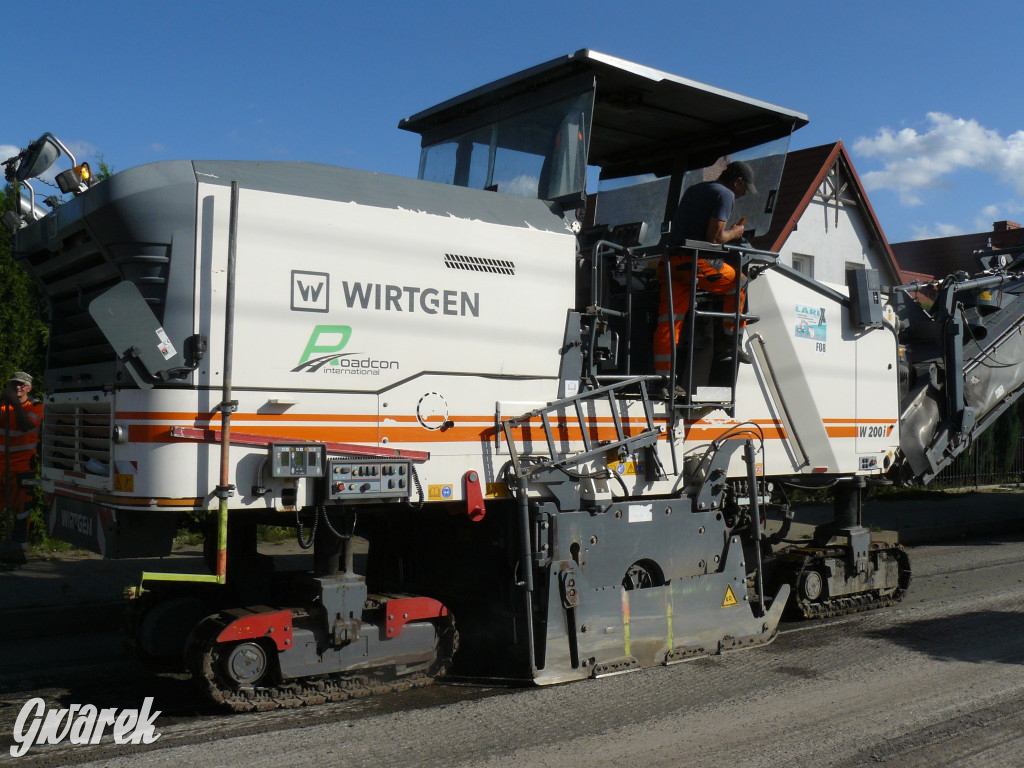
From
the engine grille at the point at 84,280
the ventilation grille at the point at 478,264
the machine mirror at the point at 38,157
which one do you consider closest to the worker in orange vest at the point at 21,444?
the engine grille at the point at 84,280

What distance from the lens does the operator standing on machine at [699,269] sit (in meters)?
6.10

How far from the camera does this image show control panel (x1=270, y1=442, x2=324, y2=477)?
15.3 feet

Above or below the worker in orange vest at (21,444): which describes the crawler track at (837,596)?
below

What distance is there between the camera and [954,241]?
34625mm

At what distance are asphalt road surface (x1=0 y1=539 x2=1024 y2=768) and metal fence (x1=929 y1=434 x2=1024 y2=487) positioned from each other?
12.6m

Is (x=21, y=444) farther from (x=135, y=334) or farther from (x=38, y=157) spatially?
(x=135, y=334)

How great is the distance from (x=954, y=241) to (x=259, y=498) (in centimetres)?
3492

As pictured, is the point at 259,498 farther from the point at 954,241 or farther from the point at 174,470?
the point at 954,241

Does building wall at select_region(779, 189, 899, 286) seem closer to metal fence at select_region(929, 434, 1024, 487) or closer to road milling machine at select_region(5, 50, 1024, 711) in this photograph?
metal fence at select_region(929, 434, 1024, 487)

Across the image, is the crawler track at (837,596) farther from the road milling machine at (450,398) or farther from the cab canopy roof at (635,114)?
the cab canopy roof at (635,114)

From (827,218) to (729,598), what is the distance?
17.8 metres

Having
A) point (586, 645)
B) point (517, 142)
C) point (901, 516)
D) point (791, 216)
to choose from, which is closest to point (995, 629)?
point (586, 645)

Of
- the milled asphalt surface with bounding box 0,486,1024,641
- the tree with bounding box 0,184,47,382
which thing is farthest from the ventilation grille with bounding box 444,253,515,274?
the tree with bounding box 0,184,47,382

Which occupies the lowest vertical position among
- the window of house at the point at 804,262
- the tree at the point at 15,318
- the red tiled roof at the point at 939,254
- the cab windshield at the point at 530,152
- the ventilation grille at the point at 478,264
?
the ventilation grille at the point at 478,264
